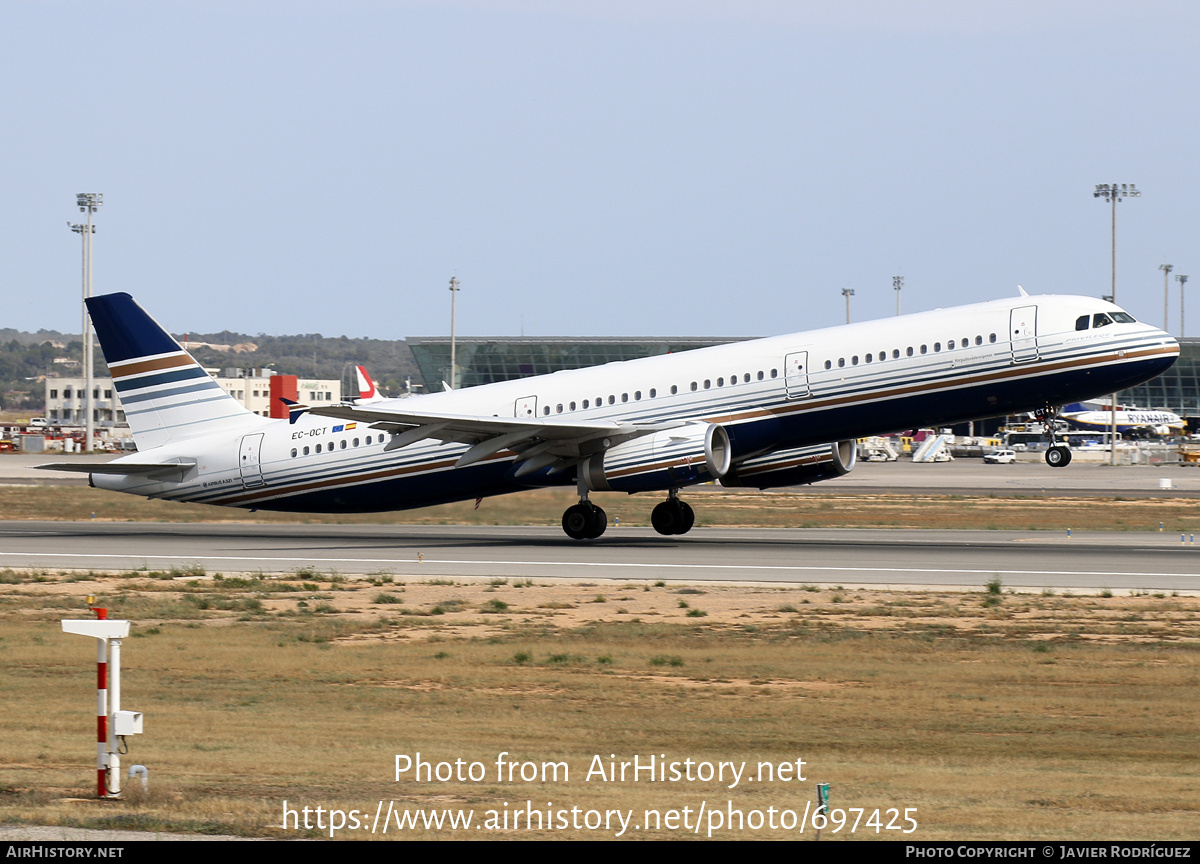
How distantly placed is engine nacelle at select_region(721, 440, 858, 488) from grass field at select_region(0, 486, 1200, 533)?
566 cm

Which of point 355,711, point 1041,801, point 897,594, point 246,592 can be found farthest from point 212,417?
point 1041,801

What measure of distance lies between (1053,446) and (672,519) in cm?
1025

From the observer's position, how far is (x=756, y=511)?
5081 centimetres

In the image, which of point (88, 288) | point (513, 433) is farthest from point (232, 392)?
point (513, 433)

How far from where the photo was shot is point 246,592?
25.5m

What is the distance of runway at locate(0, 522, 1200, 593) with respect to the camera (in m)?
27.7

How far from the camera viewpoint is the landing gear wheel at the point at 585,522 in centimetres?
3603

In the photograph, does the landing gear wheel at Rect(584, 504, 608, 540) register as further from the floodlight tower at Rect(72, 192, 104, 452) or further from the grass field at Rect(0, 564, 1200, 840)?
the floodlight tower at Rect(72, 192, 104, 452)

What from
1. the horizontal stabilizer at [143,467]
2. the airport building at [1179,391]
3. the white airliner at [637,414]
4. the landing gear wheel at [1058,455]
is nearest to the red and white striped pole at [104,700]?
the white airliner at [637,414]

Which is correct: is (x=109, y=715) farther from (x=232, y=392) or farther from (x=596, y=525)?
(x=232, y=392)

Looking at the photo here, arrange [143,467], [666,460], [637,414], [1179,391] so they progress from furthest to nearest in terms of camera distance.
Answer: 1. [1179,391]
2. [143,467]
3. [637,414]
4. [666,460]

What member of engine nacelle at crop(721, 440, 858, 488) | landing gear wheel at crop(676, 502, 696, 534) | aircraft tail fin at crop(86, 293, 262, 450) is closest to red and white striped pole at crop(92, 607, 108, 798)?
engine nacelle at crop(721, 440, 858, 488)

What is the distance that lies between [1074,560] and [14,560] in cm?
2489
